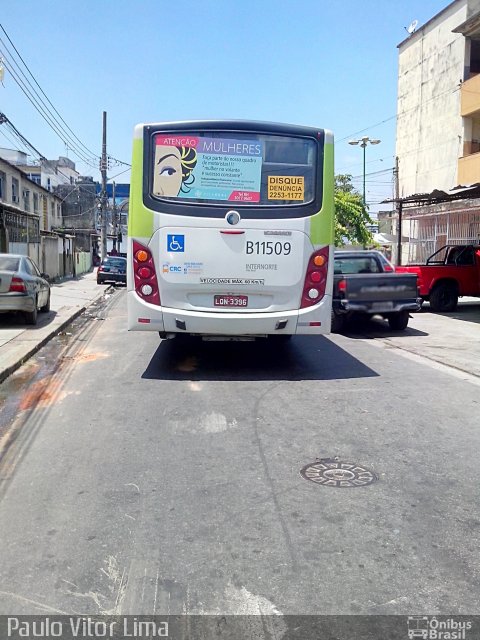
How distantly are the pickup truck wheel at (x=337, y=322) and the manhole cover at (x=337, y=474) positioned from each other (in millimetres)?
7865

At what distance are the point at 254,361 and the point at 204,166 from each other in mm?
3070

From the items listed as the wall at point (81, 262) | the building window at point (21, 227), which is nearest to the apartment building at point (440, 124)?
the building window at point (21, 227)

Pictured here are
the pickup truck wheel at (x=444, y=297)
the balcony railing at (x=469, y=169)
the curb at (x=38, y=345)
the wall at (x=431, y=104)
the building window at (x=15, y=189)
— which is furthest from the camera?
the building window at (x=15, y=189)

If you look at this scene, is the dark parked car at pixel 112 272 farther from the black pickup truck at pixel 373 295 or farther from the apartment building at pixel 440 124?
the black pickup truck at pixel 373 295

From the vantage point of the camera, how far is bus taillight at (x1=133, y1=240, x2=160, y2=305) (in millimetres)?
7875

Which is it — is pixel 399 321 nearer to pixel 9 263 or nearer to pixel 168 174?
pixel 168 174

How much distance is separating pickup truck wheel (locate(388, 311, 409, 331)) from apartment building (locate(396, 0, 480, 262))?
39.1ft

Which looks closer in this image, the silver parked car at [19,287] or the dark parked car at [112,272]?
the silver parked car at [19,287]

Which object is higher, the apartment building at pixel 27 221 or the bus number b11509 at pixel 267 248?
the apartment building at pixel 27 221

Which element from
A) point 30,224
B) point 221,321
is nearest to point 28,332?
point 221,321

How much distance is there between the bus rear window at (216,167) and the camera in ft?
25.6

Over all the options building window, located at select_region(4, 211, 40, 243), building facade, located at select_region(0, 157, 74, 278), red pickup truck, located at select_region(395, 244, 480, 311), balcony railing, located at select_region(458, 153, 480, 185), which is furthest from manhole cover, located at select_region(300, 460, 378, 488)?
balcony railing, located at select_region(458, 153, 480, 185)

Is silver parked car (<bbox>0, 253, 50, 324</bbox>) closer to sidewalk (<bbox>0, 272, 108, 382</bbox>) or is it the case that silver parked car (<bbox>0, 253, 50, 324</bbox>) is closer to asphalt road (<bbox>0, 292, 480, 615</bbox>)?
sidewalk (<bbox>0, 272, 108, 382</bbox>)

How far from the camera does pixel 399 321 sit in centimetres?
1333
